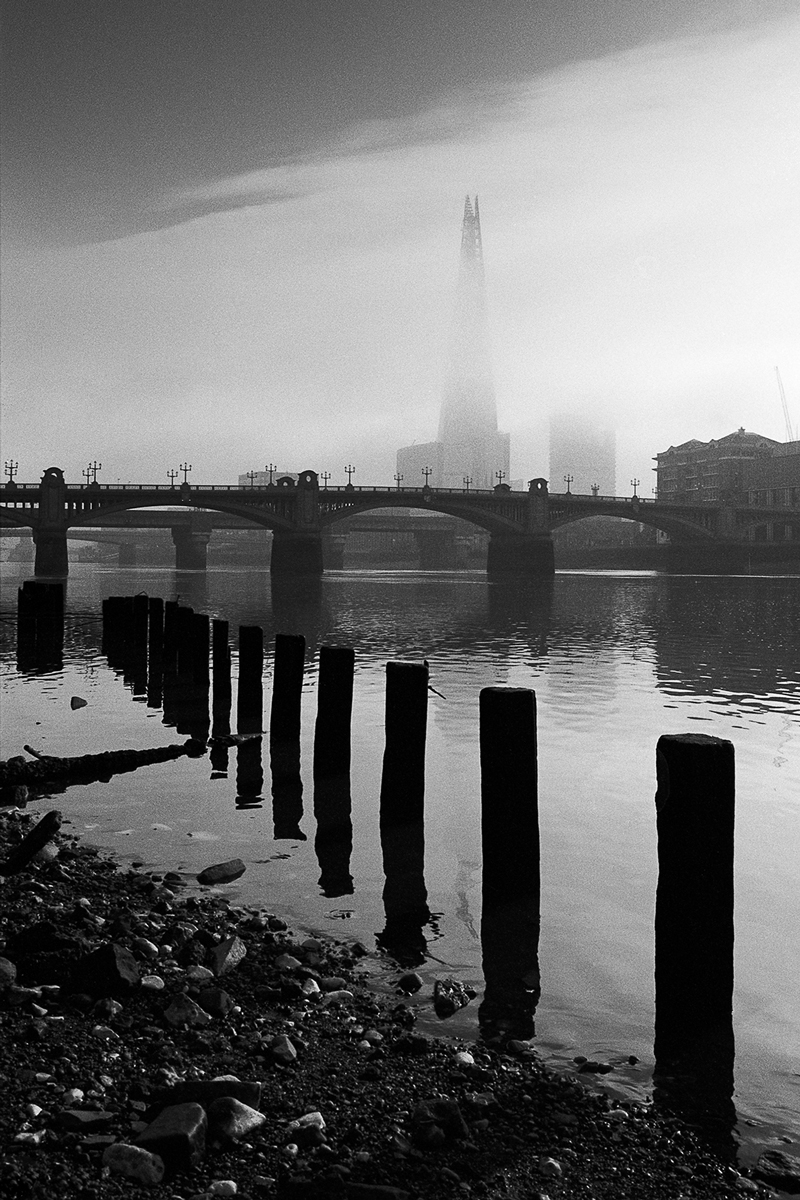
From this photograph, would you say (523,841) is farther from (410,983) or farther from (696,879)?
(696,879)

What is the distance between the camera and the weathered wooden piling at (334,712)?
12570 mm

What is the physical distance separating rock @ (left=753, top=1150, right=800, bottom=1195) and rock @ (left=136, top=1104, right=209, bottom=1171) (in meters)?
2.59

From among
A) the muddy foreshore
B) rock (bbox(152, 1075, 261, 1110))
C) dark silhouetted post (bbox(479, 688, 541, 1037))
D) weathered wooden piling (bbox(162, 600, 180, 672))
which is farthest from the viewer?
weathered wooden piling (bbox(162, 600, 180, 672))

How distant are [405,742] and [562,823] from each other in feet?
8.55

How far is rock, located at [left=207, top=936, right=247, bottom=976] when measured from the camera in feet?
21.5

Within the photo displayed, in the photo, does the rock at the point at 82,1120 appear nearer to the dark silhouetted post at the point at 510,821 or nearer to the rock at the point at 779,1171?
the rock at the point at 779,1171

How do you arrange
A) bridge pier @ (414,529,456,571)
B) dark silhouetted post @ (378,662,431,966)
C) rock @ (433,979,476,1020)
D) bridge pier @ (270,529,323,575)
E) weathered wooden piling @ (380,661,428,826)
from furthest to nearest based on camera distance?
bridge pier @ (414,529,456,571) → bridge pier @ (270,529,323,575) → weathered wooden piling @ (380,661,428,826) → dark silhouetted post @ (378,662,431,966) → rock @ (433,979,476,1020)

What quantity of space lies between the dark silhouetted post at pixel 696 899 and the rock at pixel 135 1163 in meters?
3.02

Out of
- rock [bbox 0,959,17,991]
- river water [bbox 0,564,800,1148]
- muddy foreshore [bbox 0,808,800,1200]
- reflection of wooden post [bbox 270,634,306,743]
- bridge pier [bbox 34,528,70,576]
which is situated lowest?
river water [bbox 0,564,800,1148]

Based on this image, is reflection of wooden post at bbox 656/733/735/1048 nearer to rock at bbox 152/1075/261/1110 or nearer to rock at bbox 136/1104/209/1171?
rock at bbox 152/1075/261/1110

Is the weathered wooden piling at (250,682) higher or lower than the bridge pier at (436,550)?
lower

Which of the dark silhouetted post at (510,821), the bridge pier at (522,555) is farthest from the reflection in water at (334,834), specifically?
the bridge pier at (522,555)

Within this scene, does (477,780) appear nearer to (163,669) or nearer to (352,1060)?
(352,1060)

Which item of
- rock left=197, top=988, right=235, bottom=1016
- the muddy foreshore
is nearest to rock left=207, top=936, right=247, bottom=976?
the muddy foreshore
